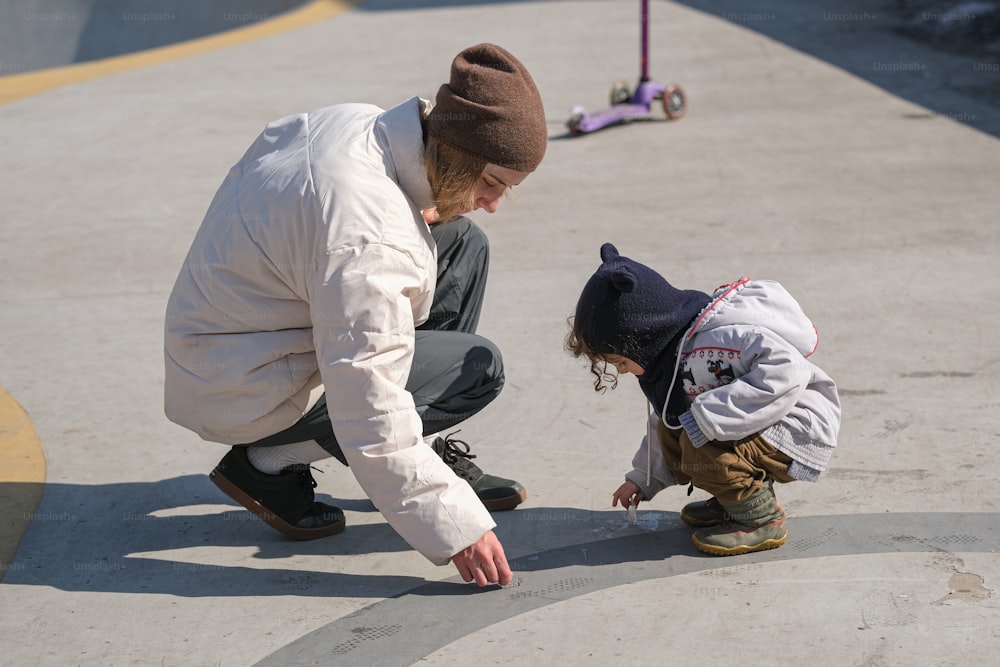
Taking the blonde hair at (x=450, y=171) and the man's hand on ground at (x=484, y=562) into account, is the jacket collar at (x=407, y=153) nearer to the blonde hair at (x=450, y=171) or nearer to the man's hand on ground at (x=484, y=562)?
the blonde hair at (x=450, y=171)

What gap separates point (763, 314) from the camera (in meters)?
2.59

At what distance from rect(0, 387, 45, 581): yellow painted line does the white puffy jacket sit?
22.6 inches

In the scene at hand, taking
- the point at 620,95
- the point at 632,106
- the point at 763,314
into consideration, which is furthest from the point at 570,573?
the point at 620,95

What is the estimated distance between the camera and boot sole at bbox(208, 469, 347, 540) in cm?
286

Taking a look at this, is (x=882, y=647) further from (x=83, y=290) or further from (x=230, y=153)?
(x=230, y=153)

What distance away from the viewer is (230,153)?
20.9 ft

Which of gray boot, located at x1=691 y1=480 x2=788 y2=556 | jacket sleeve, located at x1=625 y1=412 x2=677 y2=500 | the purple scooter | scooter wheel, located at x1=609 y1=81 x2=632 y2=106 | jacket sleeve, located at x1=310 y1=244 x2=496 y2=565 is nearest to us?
jacket sleeve, located at x1=310 y1=244 x2=496 y2=565

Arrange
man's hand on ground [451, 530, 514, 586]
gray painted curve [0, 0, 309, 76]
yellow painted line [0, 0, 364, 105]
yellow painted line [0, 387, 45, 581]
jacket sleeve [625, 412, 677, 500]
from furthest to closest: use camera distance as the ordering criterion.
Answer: gray painted curve [0, 0, 309, 76]
yellow painted line [0, 0, 364, 105]
yellow painted line [0, 387, 45, 581]
jacket sleeve [625, 412, 677, 500]
man's hand on ground [451, 530, 514, 586]

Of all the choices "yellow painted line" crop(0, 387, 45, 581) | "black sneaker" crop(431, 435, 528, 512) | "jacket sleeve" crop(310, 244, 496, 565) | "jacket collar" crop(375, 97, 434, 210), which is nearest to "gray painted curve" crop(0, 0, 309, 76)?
"yellow painted line" crop(0, 387, 45, 581)

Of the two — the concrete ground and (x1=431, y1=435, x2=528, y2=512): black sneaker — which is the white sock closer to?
the concrete ground

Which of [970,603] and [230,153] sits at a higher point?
[970,603]

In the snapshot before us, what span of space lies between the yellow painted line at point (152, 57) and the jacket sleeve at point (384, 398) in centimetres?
637

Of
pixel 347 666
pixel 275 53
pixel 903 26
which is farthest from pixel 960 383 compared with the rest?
pixel 275 53

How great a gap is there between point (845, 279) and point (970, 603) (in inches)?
82.6
